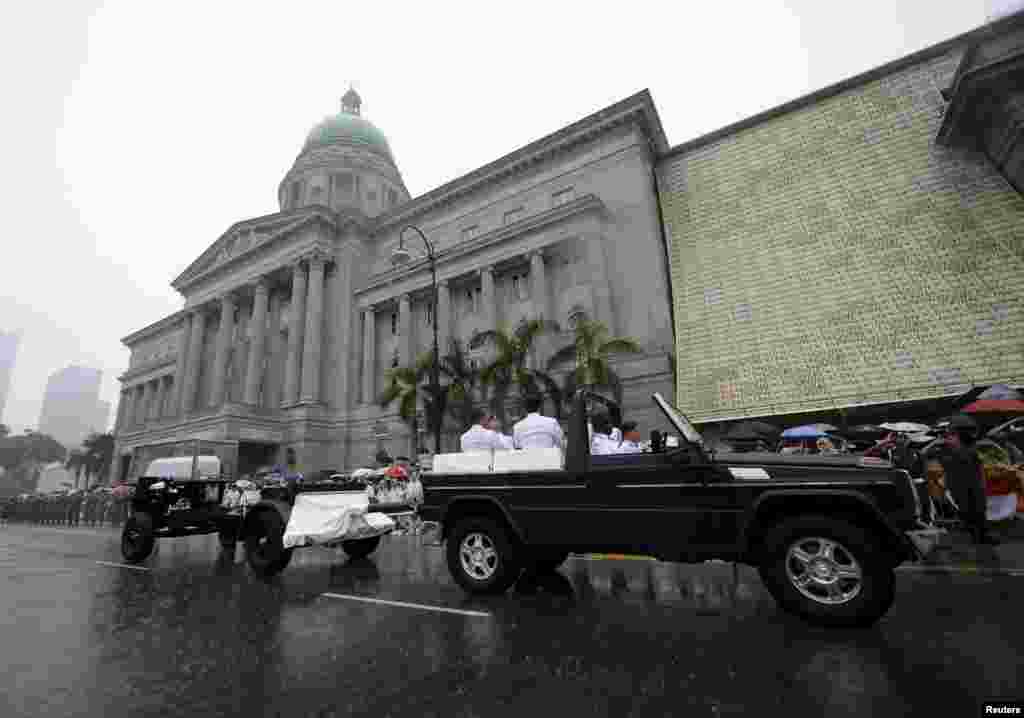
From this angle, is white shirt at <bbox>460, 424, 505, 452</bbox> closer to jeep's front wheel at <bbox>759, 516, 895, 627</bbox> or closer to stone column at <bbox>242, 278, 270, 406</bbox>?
jeep's front wheel at <bbox>759, 516, 895, 627</bbox>

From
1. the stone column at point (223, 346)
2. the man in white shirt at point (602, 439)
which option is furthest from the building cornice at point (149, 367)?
the man in white shirt at point (602, 439)

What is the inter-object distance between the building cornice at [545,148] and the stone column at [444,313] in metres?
7.41

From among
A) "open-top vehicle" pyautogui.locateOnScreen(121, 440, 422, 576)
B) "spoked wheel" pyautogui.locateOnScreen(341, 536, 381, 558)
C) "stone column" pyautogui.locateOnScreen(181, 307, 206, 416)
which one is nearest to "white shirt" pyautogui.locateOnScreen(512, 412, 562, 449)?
"open-top vehicle" pyautogui.locateOnScreen(121, 440, 422, 576)

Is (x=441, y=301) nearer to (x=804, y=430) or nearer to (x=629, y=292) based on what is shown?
(x=629, y=292)

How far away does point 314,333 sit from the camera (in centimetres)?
3438

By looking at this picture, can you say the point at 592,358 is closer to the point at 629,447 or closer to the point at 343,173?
the point at 629,447

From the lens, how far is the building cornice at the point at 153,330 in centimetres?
5359

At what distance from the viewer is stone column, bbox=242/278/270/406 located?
36312mm

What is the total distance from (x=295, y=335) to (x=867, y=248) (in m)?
34.2

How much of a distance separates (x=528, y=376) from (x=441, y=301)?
13.6 metres

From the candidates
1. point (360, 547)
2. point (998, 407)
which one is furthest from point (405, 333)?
Result: point (998, 407)

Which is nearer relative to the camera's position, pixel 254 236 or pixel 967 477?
pixel 967 477

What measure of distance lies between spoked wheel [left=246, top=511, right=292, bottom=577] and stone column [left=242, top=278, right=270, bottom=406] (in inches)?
1241

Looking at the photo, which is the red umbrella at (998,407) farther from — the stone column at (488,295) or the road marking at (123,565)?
the stone column at (488,295)
